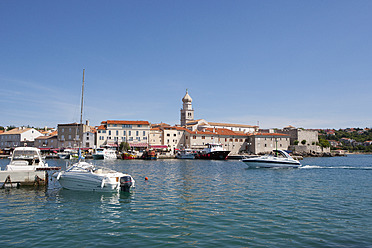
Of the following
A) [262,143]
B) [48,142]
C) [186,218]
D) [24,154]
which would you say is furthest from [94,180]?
[262,143]

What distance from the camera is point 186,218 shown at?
12.4 metres

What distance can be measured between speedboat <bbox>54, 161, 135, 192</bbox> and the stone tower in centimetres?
10741

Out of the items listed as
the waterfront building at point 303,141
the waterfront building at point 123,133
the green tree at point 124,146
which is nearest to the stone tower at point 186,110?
the waterfront building at point 303,141

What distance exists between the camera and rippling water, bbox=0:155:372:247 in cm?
957

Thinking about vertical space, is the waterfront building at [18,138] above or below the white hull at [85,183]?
above

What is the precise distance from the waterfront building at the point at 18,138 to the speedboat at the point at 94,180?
82.6 meters

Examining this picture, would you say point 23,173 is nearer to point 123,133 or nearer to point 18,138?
point 123,133

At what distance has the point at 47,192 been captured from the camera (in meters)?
19.1

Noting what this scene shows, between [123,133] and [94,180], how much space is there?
6707cm

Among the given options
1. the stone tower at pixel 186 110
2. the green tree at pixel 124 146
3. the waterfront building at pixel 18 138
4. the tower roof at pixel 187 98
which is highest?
the tower roof at pixel 187 98

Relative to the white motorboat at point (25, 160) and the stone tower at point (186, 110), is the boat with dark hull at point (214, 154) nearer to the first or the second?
the white motorboat at point (25, 160)

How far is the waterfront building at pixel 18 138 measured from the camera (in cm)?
9250

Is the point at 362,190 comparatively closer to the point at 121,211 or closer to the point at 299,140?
the point at 121,211

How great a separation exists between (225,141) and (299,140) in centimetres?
3194
